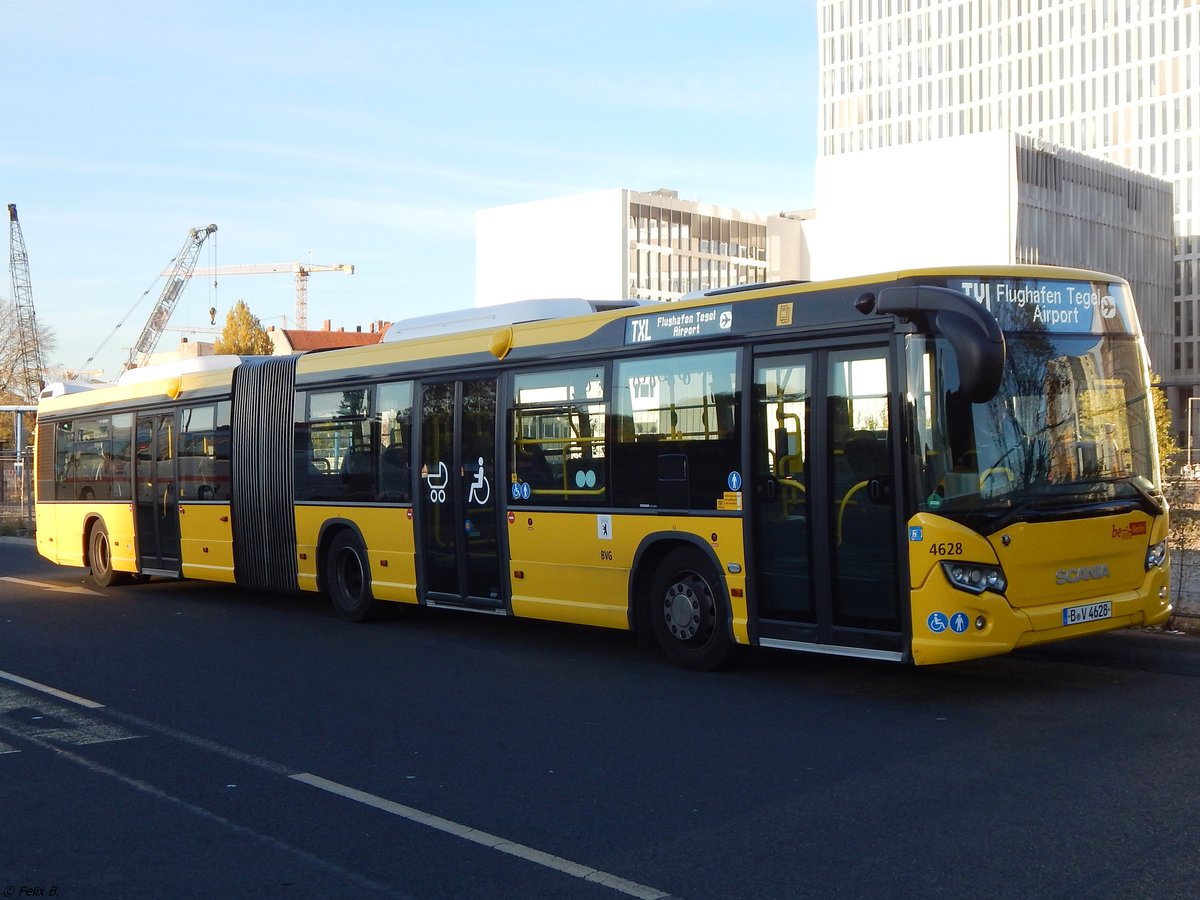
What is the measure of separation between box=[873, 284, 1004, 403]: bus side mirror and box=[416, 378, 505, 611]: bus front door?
4914mm

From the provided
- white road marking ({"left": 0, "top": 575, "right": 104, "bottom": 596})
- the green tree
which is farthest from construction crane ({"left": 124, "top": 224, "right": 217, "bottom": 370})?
white road marking ({"left": 0, "top": 575, "right": 104, "bottom": 596})

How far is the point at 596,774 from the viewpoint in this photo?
7430 mm

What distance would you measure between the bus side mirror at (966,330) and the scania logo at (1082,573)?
4.44ft

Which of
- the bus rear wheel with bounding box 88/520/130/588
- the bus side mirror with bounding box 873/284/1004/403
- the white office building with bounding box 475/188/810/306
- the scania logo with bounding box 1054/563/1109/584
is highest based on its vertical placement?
the white office building with bounding box 475/188/810/306

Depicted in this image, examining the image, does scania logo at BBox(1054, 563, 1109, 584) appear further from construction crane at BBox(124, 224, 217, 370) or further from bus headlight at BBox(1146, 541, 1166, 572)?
construction crane at BBox(124, 224, 217, 370)

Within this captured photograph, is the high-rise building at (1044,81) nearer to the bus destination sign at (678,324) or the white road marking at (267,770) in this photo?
the bus destination sign at (678,324)

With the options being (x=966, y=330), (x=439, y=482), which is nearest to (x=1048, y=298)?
(x=966, y=330)

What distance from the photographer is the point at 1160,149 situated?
10006 centimetres

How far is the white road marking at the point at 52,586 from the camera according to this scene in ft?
61.4

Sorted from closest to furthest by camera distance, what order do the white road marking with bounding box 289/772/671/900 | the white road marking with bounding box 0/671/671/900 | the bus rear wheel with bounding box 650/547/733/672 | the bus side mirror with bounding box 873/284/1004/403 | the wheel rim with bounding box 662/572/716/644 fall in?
1. the white road marking with bounding box 289/772/671/900
2. the white road marking with bounding box 0/671/671/900
3. the bus side mirror with bounding box 873/284/1004/403
4. the bus rear wheel with bounding box 650/547/733/672
5. the wheel rim with bounding box 662/572/716/644

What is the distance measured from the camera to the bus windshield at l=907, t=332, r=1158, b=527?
8.81 metres

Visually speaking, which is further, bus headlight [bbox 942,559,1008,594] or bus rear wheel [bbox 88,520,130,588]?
bus rear wheel [bbox 88,520,130,588]

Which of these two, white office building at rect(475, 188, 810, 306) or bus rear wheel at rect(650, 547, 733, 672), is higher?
white office building at rect(475, 188, 810, 306)

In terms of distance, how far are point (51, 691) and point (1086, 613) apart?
739 centimetres
